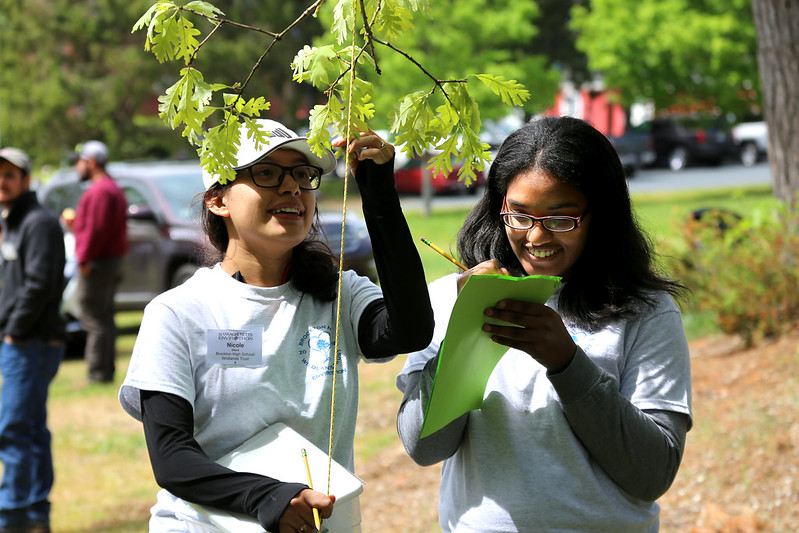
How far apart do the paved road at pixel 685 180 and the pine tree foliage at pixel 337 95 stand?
2401 centimetres

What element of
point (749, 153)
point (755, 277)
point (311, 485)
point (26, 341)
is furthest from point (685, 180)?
point (311, 485)

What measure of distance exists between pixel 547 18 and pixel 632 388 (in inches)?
1416

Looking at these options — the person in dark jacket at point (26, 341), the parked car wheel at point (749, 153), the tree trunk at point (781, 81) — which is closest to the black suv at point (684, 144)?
the parked car wheel at point (749, 153)

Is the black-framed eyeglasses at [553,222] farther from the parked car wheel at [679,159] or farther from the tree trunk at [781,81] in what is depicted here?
the parked car wheel at [679,159]

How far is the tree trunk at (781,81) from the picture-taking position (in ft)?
21.8

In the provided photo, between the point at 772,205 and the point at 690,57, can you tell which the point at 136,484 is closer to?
the point at 772,205

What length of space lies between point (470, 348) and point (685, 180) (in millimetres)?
28552

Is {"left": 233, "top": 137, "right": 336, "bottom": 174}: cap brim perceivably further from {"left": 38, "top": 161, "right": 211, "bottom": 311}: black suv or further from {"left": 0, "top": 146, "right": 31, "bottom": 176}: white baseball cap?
{"left": 38, "top": 161, "right": 211, "bottom": 311}: black suv

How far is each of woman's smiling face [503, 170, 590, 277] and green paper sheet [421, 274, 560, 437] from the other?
0.77 feet

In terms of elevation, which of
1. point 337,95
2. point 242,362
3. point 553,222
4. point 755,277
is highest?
point 337,95

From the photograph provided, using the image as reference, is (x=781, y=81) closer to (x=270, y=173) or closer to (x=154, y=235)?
(x=270, y=173)

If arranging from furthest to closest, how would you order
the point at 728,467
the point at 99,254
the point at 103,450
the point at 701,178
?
the point at 701,178 < the point at 99,254 < the point at 103,450 < the point at 728,467

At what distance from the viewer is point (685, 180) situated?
29.3m

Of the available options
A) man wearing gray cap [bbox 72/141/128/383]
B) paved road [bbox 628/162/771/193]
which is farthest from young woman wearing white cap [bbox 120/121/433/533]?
paved road [bbox 628/162/771/193]
